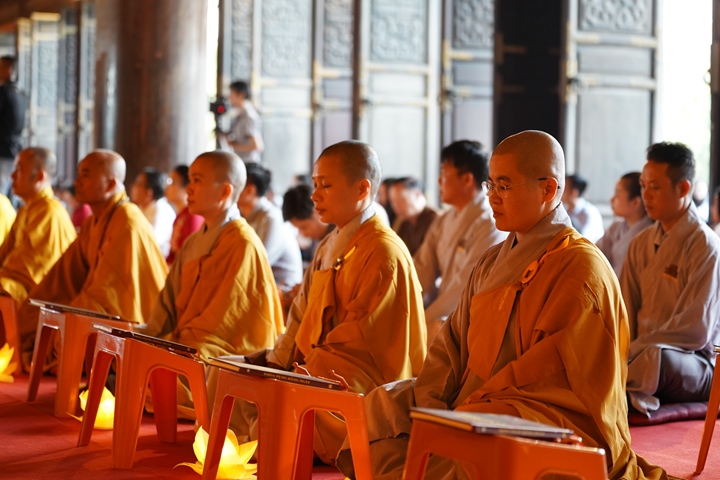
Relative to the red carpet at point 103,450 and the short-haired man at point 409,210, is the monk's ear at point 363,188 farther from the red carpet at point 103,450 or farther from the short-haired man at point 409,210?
the short-haired man at point 409,210

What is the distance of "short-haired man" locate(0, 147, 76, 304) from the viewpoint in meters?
6.46

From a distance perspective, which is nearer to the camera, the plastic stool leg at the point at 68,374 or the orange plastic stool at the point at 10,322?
the plastic stool leg at the point at 68,374

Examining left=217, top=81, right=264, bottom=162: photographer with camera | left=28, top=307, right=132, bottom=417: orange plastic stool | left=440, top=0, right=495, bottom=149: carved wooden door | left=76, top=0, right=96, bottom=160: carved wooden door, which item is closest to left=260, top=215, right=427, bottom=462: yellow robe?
left=28, top=307, right=132, bottom=417: orange plastic stool

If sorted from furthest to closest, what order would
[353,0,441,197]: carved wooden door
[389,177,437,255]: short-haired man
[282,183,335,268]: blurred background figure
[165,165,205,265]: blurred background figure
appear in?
[353,0,441,197]: carved wooden door
[389,177,437,255]: short-haired man
[165,165,205,265]: blurred background figure
[282,183,335,268]: blurred background figure

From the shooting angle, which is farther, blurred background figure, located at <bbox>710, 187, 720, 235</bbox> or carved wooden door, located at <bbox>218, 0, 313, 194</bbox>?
carved wooden door, located at <bbox>218, 0, 313, 194</bbox>

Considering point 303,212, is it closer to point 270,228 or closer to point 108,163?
point 270,228

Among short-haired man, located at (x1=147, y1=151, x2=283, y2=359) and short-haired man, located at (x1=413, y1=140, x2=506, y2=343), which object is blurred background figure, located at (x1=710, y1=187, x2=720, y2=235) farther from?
short-haired man, located at (x1=147, y1=151, x2=283, y2=359)

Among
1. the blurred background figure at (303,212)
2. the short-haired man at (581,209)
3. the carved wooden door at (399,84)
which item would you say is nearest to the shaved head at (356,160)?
the blurred background figure at (303,212)

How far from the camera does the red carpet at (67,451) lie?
11.7 ft

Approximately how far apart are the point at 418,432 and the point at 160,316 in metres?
2.66

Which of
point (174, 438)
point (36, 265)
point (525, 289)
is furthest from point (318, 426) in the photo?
point (36, 265)

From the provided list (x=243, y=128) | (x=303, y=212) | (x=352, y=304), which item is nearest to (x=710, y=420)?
(x=352, y=304)

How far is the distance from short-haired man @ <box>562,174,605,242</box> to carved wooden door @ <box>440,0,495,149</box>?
7.63 feet

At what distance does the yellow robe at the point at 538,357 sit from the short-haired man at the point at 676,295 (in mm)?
1699
